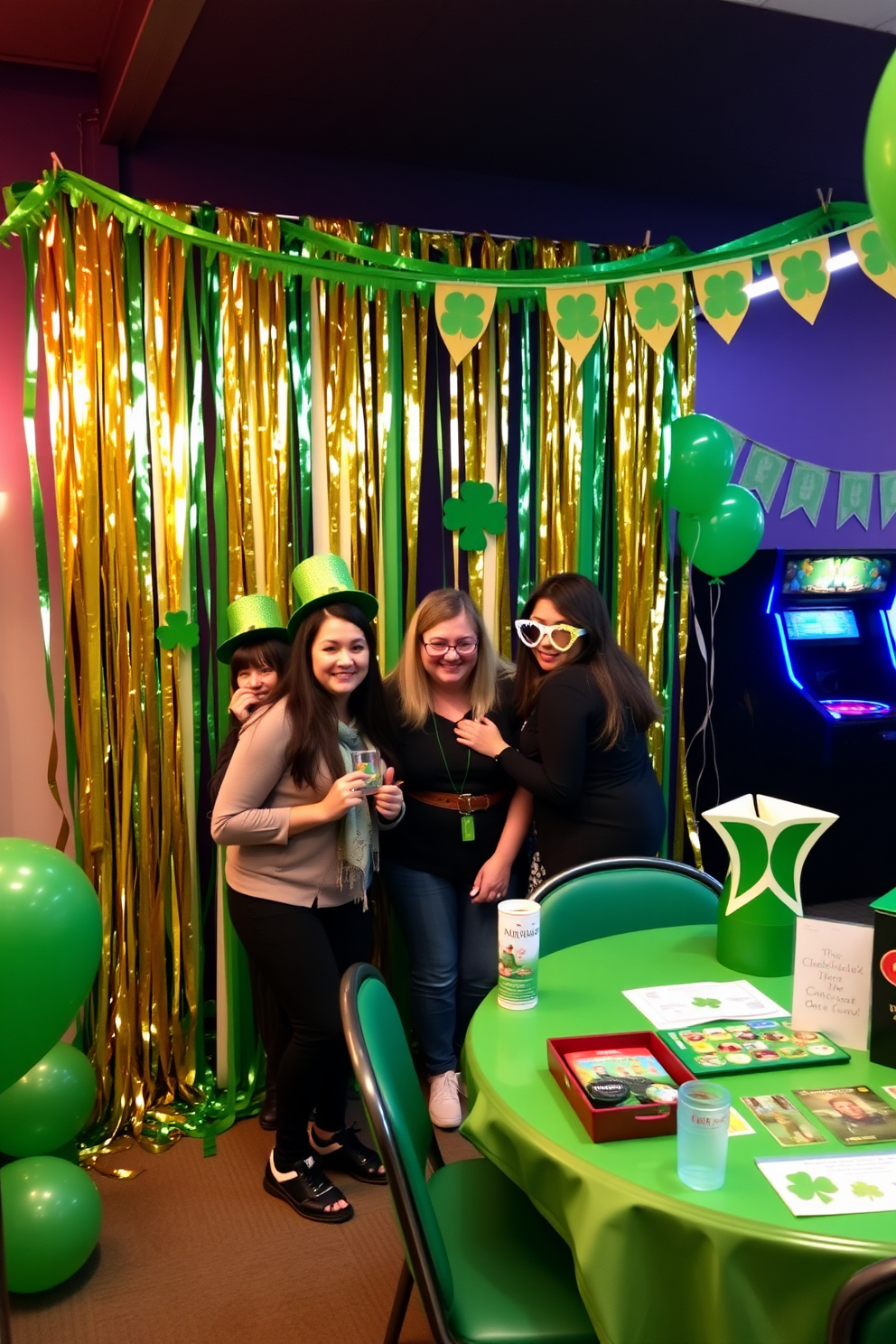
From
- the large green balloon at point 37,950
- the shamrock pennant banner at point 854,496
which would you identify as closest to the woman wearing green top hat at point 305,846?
the large green balloon at point 37,950

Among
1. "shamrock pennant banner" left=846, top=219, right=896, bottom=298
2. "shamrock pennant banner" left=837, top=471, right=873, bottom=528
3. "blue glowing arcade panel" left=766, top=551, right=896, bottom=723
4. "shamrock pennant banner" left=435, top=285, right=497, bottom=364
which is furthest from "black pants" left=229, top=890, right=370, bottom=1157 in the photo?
"shamrock pennant banner" left=837, top=471, right=873, bottom=528

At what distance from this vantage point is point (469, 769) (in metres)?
3.04

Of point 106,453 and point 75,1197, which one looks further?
point 106,453

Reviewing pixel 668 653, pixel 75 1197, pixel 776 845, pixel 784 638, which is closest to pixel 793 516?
pixel 784 638

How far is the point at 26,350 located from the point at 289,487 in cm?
83

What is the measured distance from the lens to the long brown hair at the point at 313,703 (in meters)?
2.60

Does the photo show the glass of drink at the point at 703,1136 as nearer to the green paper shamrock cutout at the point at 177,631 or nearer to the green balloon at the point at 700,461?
the green paper shamrock cutout at the point at 177,631

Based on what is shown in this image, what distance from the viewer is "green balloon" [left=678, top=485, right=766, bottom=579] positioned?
11.9ft

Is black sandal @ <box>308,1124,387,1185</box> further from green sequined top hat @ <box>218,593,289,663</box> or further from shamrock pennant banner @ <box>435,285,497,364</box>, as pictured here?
shamrock pennant banner @ <box>435,285,497,364</box>

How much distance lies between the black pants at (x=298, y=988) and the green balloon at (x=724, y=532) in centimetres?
182

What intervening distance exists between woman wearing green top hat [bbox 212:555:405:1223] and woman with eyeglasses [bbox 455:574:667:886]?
0.43 m

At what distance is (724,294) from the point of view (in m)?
3.06

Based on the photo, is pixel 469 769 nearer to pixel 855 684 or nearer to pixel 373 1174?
pixel 373 1174

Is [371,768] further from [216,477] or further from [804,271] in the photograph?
[804,271]
